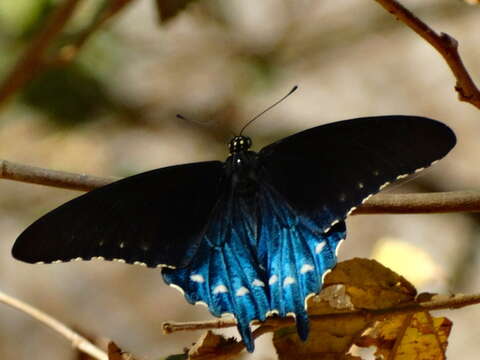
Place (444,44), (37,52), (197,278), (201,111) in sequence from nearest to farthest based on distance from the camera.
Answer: (444,44) < (197,278) < (37,52) < (201,111)

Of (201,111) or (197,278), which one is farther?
(201,111)

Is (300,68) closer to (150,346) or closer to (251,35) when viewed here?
(251,35)

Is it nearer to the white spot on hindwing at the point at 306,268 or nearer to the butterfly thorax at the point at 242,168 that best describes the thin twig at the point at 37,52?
the butterfly thorax at the point at 242,168

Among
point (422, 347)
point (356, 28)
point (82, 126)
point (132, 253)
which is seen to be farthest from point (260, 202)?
point (356, 28)

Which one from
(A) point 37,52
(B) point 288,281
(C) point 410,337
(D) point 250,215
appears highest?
(A) point 37,52

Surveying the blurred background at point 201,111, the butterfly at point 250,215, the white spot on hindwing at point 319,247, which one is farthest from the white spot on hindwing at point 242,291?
the blurred background at point 201,111

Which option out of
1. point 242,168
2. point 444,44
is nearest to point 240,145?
point 242,168

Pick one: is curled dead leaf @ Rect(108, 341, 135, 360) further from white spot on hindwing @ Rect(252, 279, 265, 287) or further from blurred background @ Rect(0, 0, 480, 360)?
blurred background @ Rect(0, 0, 480, 360)

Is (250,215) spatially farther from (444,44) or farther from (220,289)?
(444,44)
